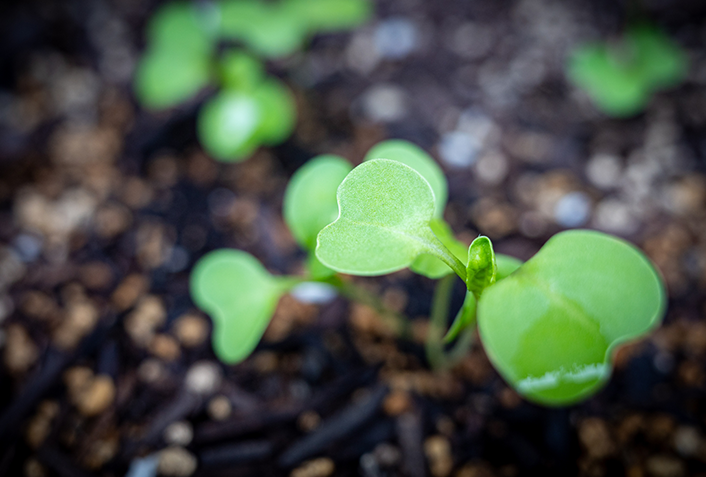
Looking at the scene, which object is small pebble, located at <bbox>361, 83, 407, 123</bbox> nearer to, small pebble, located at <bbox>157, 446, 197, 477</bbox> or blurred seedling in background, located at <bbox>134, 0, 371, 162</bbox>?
blurred seedling in background, located at <bbox>134, 0, 371, 162</bbox>

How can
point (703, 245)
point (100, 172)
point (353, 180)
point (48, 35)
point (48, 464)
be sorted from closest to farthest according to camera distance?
point (353, 180), point (48, 464), point (703, 245), point (100, 172), point (48, 35)

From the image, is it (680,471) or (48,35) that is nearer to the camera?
(680,471)

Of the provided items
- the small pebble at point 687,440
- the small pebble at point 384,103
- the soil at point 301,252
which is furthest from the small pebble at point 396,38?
the small pebble at point 687,440

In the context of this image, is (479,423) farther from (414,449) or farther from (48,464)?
(48,464)

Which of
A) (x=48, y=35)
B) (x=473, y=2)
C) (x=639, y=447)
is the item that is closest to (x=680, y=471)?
(x=639, y=447)

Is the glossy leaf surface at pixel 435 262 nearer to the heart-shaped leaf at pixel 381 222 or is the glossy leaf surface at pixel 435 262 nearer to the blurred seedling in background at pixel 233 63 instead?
the heart-shaped leaf at pixel 381 222

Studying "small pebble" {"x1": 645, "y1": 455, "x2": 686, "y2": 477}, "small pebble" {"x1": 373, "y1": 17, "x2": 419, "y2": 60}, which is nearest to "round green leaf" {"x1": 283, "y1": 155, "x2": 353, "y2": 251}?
"small pebble" {"x1": 645, "y1": 455, "x2": 686, "y2": 477}
